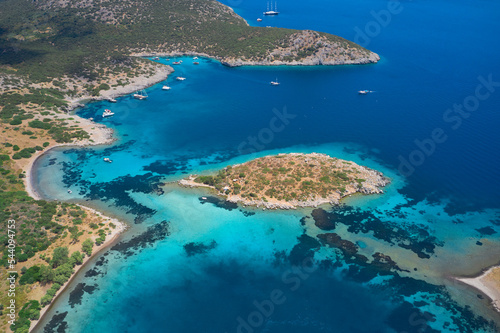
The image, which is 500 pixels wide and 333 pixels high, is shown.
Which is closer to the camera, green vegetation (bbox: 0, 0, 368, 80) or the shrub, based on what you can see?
the shrub

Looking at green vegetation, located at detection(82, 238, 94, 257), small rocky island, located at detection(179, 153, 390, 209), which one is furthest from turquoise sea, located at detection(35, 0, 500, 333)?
small rocky island, located at detection(179, 153, 390, 209)

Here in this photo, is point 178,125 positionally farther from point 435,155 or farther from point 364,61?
point 364,61

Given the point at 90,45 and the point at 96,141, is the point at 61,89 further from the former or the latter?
the point at 90,45

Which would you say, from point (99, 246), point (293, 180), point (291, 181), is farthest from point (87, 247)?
point (293, 180)

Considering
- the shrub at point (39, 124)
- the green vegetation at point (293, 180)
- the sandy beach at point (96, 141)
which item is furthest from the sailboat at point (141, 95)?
the green vegetation at point (293, 180)

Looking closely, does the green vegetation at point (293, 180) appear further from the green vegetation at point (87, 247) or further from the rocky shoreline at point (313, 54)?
the rocky shoreline at point (313, 54)

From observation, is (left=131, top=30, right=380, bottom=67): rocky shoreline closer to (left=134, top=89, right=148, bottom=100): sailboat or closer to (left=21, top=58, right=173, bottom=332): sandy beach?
(left=21, top=58, right=173, bottom=332): sandy beach

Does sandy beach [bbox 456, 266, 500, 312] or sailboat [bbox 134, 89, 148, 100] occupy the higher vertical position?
sandy beach [bbox 456, 266, 500, 312]
